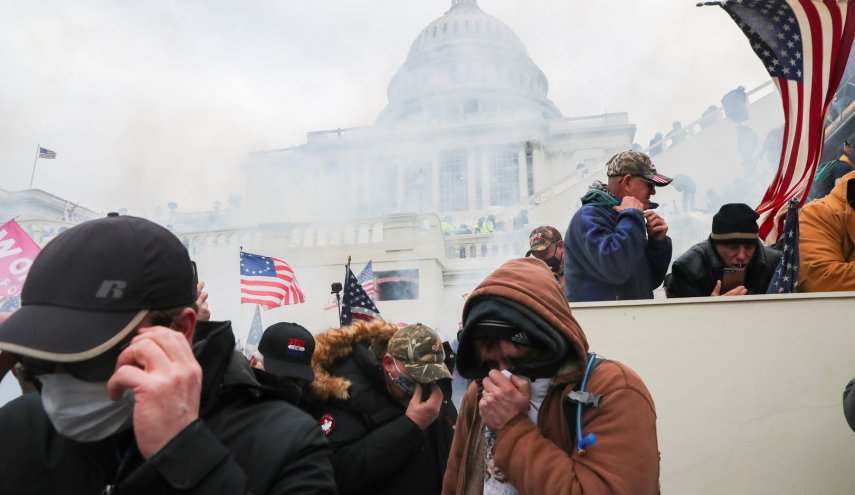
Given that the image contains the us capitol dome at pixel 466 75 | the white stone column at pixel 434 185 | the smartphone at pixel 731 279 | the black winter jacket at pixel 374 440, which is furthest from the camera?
the us capitol dome at pixel 466 75

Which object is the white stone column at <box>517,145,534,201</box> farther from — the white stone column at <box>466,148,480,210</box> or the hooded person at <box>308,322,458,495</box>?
the hooded person at <box>308,322,458,495</box>

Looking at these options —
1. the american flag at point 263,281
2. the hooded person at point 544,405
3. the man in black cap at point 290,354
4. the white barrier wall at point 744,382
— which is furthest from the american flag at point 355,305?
the hooded person at point 544,405

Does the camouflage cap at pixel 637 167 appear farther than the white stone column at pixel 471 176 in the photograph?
No

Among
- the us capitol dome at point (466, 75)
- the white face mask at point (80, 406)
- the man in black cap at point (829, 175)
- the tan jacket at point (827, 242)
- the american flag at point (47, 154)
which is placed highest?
the us capitol dome at point (466, 75)

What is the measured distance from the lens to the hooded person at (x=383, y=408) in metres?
2.48

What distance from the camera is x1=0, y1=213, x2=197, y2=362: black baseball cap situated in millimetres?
935

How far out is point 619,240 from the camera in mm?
2863

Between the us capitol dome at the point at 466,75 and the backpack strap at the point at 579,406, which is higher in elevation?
the us capitol dome at the point at 466,75

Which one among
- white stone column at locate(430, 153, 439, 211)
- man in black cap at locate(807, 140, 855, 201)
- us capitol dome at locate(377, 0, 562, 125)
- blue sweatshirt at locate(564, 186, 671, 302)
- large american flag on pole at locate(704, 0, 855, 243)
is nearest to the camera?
blue sweatshirt at locate(564, 186, 671, 302)

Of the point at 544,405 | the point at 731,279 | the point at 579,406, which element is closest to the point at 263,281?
the point at 731,279

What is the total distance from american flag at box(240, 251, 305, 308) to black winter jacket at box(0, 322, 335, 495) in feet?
26.2

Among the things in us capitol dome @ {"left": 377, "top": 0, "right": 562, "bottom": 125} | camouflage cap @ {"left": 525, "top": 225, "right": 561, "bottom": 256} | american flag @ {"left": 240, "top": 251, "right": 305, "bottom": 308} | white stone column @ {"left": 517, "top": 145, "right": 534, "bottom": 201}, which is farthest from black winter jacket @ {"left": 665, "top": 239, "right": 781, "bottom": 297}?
us capitol dome @ {"left": 377, "top": 0, "right": 562, "bottom": 125}

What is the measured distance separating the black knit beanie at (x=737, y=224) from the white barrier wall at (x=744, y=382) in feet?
1.67

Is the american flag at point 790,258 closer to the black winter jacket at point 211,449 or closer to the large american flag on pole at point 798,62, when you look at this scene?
the large american flag on pole at point 798,62
